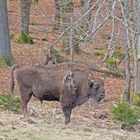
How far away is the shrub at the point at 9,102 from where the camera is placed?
12648 millimetres

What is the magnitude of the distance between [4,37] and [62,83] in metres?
14.7

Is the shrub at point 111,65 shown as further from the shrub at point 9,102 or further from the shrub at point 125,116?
the shrub at point 125,116

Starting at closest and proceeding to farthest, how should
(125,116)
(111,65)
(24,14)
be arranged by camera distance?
(125,116) < (111,65) < (24,14)

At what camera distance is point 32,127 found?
9875 mm

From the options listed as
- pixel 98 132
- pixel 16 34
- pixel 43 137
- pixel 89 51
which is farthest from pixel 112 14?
pixel 16 34

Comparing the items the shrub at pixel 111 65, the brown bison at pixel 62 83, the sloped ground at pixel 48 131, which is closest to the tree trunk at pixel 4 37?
the shrub at pixel 111 65

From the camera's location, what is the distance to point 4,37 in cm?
2523

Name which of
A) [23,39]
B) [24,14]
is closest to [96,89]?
[24,14]

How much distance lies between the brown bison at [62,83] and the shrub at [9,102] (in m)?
1.46

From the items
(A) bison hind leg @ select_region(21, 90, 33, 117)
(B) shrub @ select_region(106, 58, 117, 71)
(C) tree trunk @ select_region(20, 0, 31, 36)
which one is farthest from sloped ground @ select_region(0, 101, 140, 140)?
(C) tree trunk @ select_region(20, 0, 31, 36)

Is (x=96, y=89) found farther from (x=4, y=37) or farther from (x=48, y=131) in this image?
(x=4, y=37)

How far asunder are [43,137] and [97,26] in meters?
3.84

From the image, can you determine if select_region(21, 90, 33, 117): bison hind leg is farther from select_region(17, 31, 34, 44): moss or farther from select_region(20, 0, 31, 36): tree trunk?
select_region(17, 31, 34, 44): moss

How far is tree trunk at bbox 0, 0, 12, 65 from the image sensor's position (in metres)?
24.7
